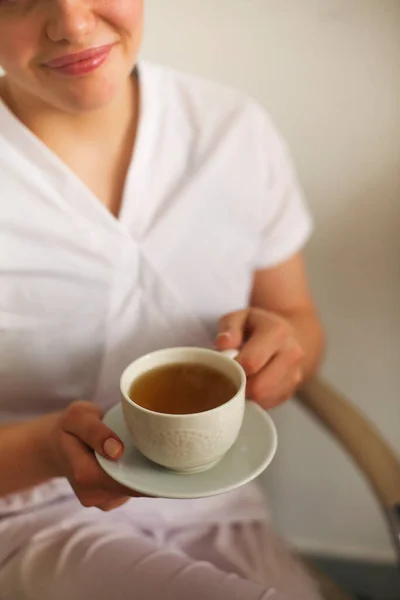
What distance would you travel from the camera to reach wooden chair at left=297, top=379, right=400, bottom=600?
0.61 meters

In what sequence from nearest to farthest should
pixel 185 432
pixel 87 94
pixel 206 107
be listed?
1. pixel 185 432
2. pixel 87 94
3. pixel 206 107

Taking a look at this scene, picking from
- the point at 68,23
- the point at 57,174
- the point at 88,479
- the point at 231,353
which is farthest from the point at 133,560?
the point at 68,23

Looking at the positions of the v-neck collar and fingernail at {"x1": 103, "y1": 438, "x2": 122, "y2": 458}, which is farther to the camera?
the v-neck collar

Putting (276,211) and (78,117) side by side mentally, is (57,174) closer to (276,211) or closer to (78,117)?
(78,117)

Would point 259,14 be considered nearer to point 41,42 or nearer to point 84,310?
point 41,42

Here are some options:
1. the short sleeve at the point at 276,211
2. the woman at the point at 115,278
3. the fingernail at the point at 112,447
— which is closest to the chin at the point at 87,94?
the woman at the point at 115,278

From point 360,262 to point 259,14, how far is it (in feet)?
1.15

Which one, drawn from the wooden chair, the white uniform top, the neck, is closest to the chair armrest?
the wooden chair

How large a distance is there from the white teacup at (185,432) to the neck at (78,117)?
292 millimetres

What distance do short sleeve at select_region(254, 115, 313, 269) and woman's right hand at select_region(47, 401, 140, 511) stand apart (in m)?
0.31

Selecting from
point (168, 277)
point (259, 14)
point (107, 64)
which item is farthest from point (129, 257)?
point (259, 14)

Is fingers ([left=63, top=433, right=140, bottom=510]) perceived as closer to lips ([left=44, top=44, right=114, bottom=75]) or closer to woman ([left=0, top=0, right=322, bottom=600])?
woman ([left=0, top=0, right=322, bottom=600])

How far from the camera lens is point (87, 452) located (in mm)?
535

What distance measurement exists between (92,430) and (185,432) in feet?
0.35
